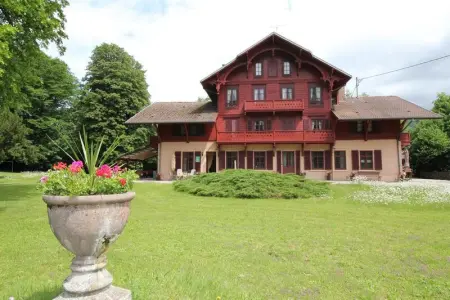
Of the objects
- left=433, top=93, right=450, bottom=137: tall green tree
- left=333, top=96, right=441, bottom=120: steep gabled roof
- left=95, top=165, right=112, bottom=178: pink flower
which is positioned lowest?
left=95, top=165, right=112, bottom=178: pink flower

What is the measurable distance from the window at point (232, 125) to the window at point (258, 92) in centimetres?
277

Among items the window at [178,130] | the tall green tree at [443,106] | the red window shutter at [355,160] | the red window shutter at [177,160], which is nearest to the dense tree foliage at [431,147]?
the tall green tree at [443,106]

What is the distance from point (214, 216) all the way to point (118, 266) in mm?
5610

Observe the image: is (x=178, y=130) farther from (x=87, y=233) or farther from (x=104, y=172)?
(x=87, y=233)

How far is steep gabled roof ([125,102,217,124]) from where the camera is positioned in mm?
28359

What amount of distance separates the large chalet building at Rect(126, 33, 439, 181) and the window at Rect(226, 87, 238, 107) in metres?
0.09

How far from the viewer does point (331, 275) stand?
528 centimetres

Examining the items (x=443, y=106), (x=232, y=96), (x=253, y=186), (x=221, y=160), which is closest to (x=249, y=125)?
(x=232, y=96)

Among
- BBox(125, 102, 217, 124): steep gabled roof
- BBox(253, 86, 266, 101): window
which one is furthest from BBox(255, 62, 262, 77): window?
BBox(125, 102, 217, 124): steep gabled roof

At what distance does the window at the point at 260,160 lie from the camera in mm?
29234

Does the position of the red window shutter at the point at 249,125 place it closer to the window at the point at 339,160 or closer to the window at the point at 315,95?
the window at the point at 315,95

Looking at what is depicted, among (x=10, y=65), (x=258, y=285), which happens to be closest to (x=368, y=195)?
(x=258, y=285)

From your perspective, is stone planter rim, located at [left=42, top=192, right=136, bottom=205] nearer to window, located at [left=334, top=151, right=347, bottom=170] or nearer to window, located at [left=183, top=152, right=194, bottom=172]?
window, located at [left=183, top=152, right=194, bottom=172]

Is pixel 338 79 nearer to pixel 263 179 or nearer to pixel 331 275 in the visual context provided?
pixel 263 179
